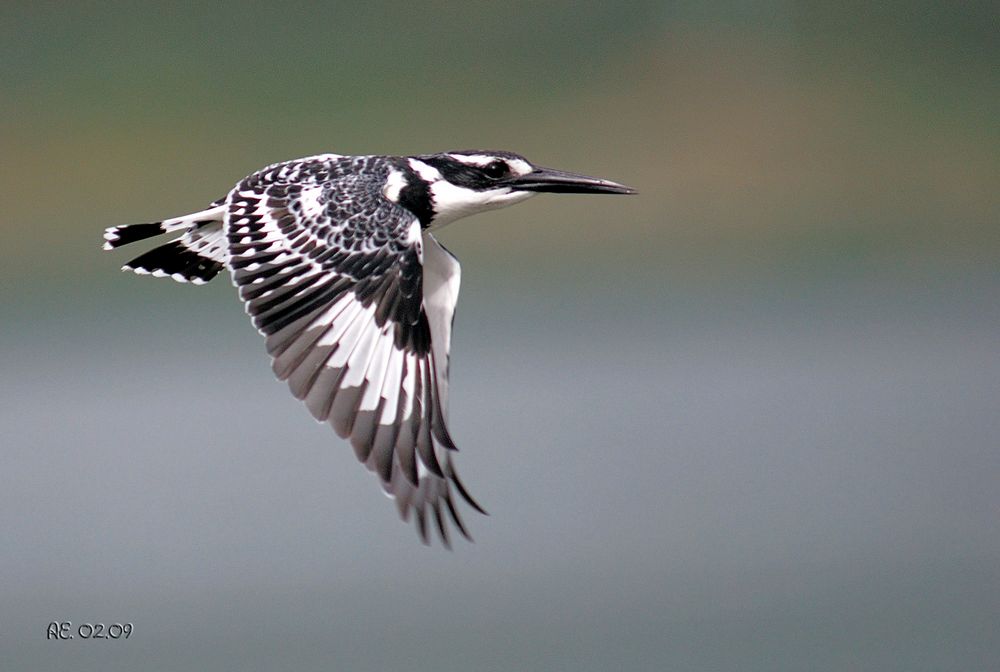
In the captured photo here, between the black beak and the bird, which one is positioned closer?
the bird

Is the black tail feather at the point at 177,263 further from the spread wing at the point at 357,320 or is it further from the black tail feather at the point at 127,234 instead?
the spread wing at the point at 357,320

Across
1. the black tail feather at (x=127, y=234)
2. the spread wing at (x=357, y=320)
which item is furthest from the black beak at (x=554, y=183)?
the black tail feather at (x=127, y=234)

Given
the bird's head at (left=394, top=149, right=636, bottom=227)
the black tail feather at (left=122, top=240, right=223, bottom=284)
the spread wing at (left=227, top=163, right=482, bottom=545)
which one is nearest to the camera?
the spread wing at (left=227, top=163, right=482, bottom=545)

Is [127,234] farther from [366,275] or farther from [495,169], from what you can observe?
[495,169]

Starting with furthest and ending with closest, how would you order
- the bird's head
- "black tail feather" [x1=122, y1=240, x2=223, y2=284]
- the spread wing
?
"black tail feather" [x1=122, y1=240, x2=223, y2=284], the bird's head, the spread wing

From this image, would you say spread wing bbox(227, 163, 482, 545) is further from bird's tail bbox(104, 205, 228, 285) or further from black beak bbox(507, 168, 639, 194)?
black beak bbox(507, 168, 639, 194)

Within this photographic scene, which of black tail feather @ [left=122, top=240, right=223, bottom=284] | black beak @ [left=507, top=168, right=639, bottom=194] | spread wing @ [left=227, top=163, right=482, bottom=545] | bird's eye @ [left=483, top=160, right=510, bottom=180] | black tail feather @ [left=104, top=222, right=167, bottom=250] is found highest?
bird's eye @ [left=483, top=160, right=510, bottom=180]

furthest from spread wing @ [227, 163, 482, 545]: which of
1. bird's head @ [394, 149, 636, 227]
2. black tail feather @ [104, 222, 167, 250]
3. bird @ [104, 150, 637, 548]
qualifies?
black tail feather @ [104, 222, 167, 250]

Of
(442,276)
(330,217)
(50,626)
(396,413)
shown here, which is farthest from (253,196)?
(50,626)
